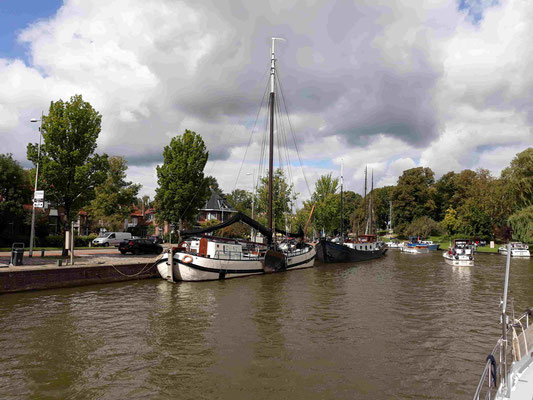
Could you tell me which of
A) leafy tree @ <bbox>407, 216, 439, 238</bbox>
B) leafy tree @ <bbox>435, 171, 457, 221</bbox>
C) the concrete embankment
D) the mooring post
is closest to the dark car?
the concrete embankment

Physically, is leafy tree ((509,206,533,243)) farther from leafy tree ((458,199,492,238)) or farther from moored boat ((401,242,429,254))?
leafy tree ((458,199,492,238))

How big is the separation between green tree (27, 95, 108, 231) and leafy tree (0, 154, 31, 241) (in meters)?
14.5

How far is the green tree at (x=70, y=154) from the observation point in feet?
75.6

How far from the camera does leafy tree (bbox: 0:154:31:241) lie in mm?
35062

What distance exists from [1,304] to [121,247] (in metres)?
14.9

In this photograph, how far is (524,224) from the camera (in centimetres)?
4475

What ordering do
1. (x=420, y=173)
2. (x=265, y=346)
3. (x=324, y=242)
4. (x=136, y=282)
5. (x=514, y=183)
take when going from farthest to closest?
(x=420, y=173) < (x=514, y=183) < (x=324, y=242) < (x=136, y=282) < (x=265, y=346)

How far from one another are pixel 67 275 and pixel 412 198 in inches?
3269

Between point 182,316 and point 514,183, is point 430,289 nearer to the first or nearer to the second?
point 182,316

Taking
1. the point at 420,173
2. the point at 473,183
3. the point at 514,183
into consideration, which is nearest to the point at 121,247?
the point at 514,183

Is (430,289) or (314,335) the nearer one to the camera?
(314,335)

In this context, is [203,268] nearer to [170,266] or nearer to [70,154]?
[170,266]

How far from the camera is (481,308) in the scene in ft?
55.6

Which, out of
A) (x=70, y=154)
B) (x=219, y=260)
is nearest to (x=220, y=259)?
(x=219, y=260)
